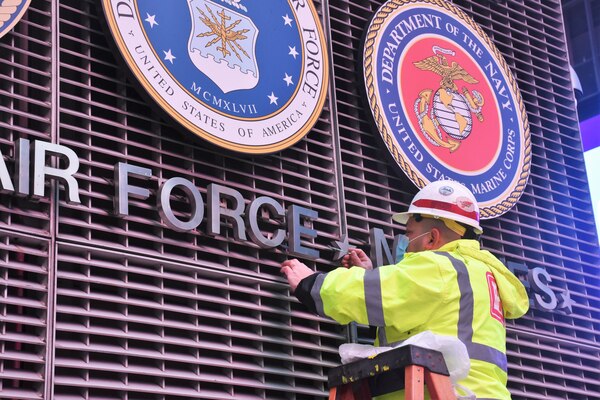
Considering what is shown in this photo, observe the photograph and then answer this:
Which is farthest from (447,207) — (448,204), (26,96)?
(26,96)

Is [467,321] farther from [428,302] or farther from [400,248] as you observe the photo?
[400,248]

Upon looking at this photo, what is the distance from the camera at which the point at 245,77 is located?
4.91m

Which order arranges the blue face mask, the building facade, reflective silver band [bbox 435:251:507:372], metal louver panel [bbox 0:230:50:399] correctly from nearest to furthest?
metal louver panel [bbox 0:230:50:399], the building facade, reflective silver band [bbox 435:251:507:372], the blue face mask

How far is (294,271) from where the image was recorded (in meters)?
4.62

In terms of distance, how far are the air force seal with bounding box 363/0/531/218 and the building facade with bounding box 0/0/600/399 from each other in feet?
0.42

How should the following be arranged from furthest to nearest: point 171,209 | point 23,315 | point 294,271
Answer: point 294,271
point 171,209
point 23,315

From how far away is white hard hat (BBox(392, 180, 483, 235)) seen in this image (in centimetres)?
463

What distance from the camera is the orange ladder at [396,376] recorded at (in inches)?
153

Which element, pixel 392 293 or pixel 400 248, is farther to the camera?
pixel 400 248

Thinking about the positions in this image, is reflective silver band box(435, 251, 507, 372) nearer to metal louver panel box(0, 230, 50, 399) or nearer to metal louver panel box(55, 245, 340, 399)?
metal louver panel box(55, 245, 340, 399)

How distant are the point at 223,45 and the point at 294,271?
107cm

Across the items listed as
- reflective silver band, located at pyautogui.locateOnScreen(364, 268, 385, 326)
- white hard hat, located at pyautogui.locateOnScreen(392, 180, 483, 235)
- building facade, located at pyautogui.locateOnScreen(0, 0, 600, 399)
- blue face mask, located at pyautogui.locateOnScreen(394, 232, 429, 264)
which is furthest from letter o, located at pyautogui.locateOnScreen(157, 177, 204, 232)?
blue face mask, located at pyautogui.locateOnScreen(394, 232, 429, 264)

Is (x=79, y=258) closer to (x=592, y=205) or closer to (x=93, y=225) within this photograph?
(x=93, y=225)

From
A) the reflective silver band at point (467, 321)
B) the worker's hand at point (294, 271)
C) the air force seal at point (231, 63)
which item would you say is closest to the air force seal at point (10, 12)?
the air force seal at point (231, 63)
